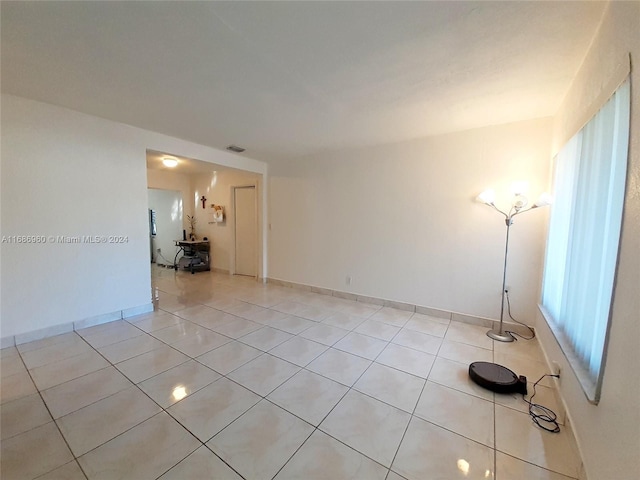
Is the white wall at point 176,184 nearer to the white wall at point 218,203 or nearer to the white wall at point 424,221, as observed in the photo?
the white wall at point 218,203

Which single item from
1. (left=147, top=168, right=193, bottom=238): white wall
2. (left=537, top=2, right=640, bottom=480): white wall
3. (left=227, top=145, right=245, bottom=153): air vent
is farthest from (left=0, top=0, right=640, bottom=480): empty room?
(left=147, top=168, right=193, bottom=238): white wall

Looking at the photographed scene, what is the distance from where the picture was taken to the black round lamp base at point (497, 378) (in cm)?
186

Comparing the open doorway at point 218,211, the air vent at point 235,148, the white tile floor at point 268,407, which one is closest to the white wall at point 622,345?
the white tile floor at point 268,407

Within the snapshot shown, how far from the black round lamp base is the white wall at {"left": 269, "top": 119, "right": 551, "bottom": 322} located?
117cm

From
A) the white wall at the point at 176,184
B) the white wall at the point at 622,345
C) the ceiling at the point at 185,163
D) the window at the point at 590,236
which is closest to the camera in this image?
the white wall at the point at 622,345

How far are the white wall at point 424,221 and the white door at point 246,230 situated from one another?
3.88 ft

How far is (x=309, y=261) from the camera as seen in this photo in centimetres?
457

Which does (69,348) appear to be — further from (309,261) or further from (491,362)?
(491,362)

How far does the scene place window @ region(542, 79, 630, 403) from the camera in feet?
3.84

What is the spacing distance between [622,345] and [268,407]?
184 centimetres

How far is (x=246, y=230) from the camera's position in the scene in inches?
222

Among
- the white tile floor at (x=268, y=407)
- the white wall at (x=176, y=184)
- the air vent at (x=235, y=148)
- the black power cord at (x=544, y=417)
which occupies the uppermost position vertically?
the air vent at (x=235, y=148)

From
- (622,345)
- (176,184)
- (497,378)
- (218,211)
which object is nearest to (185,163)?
(218,211)

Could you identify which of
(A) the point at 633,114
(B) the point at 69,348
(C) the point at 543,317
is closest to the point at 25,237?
(B) the point at 69,348
